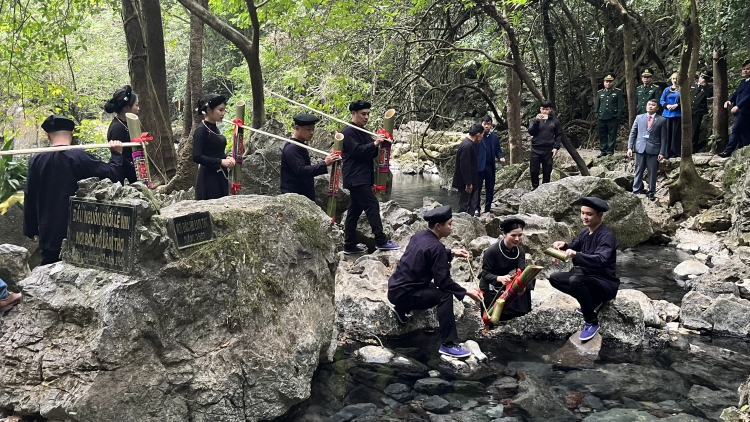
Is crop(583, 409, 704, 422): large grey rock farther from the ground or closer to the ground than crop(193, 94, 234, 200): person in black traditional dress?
closer to the ground

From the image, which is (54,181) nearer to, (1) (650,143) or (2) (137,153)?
(2) (137,153)

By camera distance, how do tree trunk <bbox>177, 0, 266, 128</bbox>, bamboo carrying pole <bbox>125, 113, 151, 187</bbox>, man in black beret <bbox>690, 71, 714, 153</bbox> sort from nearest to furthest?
1. bamboo carrying pole <bbox>125, 113, 151, 187</bbox>
2. tree trunk <bbox>177, 0, 266, 128</bbox>
3. man in black beret <bbox>690, 71, 714, 153</bbox>

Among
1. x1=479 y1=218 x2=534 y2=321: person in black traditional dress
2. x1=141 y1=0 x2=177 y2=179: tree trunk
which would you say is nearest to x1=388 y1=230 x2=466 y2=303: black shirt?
x1=479 y1=218 x2=534 y2=321: person in black traditional dress

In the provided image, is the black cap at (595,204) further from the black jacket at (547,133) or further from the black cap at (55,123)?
the black jacket at (547,133)

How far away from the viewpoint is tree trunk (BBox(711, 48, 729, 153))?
1492cm

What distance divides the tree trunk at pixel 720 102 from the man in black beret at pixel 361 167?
33.5 ft

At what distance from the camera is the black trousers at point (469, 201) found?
12.6m

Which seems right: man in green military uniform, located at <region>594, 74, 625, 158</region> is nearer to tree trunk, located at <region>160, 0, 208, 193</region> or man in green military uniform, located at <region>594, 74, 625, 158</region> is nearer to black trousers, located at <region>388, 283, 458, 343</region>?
tree trunk, located at <region>160, 0, 208, 193</region>

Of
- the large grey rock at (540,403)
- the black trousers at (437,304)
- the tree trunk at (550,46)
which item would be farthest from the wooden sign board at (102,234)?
the tree trunk at (550,46)

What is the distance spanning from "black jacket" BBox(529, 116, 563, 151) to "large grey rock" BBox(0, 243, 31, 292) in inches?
418

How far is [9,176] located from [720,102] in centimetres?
1505

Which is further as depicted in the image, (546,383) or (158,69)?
(158,69)

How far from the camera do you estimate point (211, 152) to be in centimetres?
762

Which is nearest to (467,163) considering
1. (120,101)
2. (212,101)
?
(212,101)
